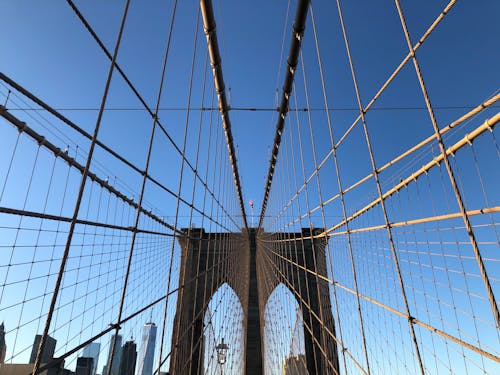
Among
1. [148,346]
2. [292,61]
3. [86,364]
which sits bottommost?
[148,346]

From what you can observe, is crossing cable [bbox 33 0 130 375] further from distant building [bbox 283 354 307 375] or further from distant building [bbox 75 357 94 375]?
distant building [bbox 75 357 94 375]

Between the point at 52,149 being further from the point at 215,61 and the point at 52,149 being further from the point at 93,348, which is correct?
the point at 93,348

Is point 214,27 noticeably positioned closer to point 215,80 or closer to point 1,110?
point 215,80

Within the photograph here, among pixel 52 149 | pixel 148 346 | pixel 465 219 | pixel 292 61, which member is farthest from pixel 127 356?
pixel 148 346

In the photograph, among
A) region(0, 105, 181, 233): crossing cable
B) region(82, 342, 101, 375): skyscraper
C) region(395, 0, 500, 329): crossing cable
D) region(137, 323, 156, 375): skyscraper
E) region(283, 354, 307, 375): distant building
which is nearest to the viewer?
region(395, 0, 500, 329): crossing cable

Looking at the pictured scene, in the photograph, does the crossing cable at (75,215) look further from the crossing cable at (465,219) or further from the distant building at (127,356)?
the distant building at (127,356)

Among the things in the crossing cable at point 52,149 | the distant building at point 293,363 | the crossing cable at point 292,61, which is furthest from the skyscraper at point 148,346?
the crossing cable at point 292,61

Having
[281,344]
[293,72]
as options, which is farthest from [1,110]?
[281,344]

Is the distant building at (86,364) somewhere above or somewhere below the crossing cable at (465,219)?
below

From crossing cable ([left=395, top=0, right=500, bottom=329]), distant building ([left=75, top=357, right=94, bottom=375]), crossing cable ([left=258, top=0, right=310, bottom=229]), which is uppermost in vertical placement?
crossing cable ([left=258, top=0, right=310, bottom=229])

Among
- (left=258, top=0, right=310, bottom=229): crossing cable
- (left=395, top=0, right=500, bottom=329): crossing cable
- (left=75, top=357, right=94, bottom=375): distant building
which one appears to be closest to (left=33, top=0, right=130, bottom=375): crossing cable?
(left=395, top=0, right=500, bottom=329): crossing cable

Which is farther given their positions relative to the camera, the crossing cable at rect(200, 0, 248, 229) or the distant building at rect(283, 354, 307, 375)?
the distant building at rect(283, 354, 307, 375)

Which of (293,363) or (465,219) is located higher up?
(465,219)

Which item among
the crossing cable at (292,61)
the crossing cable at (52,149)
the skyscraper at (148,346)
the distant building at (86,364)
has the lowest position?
the skyscraper at (148,346)
